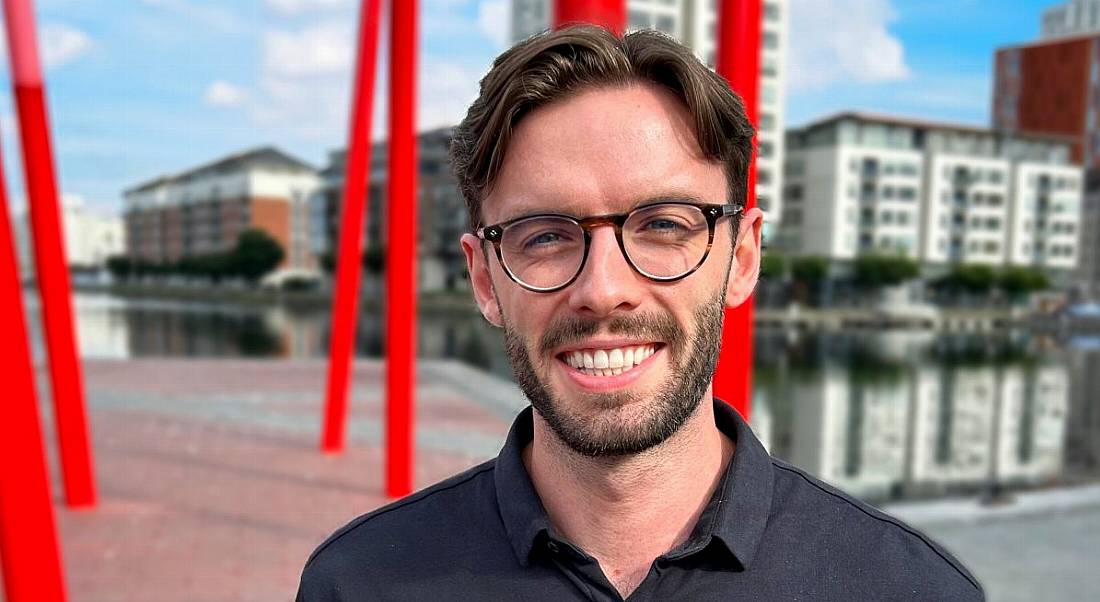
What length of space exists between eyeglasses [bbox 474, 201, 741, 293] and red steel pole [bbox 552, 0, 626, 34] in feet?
5.67

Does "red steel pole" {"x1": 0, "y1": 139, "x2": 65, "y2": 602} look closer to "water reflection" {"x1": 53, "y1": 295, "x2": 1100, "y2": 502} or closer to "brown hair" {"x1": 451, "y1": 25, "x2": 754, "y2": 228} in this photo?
"water reflection" {"x1": 53, "y1": 295, "x2": 1100, "y2": 502}

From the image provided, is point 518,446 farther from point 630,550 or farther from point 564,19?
point 564,19

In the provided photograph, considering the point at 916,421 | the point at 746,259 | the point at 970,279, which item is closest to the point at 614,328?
the point at 746,259

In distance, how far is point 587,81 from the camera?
1.46m

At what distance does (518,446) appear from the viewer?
1648 mm

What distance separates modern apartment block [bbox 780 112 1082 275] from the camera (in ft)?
194

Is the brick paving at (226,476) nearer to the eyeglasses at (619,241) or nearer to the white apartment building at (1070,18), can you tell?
the eyeglasses at (619,241)

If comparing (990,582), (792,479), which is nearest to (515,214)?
(792,479)

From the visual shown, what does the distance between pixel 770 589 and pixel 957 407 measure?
16201 mm

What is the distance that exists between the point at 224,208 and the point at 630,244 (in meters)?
95.7

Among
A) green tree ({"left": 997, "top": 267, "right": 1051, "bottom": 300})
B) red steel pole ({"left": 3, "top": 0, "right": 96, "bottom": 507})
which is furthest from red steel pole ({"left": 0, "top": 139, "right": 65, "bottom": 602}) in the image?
green tree ({"left": 997, "top": 267, "right": 1051, "bottom": 300})

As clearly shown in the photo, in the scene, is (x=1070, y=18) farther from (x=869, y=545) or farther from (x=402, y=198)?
(x=869, y=545)

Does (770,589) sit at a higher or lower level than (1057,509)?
higher

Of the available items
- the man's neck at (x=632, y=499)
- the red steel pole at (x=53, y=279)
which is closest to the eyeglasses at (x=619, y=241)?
the man's neck at (x=632, y=499)
